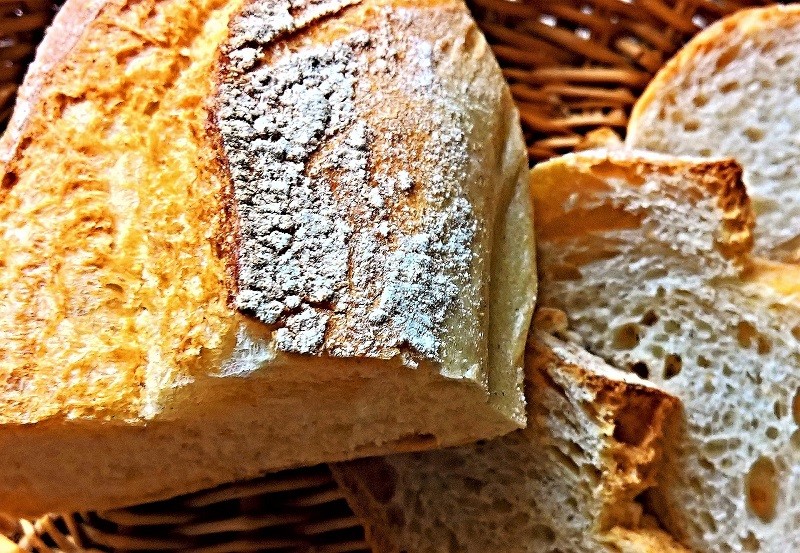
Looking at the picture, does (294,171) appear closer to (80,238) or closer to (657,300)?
(80,238)

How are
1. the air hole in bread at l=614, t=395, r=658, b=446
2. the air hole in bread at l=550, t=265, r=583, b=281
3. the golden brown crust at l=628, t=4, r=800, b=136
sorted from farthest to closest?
the golden brown crust at l=628, t=4, r=800, b=136, the air hole in bread at l=550, t=265, r=583, b=281, the air hole in bread at l=614, t=395, r=658, b=446

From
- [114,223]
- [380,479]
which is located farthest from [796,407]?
[114,223]

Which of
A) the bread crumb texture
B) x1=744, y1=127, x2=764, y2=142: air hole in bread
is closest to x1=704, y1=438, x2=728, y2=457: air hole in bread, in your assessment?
x1=744, y1=127, x2=764, y2=142: air hole in bread

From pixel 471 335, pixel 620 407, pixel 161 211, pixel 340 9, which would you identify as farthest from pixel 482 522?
pixel 340 9

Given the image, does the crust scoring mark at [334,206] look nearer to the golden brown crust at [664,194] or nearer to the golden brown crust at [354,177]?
the golden brown crust at [354,177]

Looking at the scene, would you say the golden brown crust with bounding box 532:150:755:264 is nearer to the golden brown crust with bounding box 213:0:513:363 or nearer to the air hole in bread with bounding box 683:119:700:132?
the golden brown crust with bounding box 213:0:513:363

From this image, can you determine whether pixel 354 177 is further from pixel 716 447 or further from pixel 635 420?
pixel 716 447

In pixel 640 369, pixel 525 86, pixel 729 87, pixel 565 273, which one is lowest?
pixel 640 369
